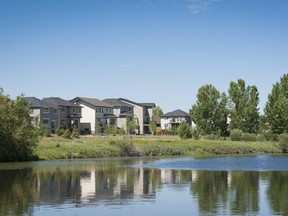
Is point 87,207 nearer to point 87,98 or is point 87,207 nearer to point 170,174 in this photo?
point 170,174

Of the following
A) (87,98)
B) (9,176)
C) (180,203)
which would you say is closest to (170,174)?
(9,176)

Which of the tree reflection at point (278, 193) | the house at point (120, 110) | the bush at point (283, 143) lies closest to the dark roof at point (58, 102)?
the house at point (120, 110)

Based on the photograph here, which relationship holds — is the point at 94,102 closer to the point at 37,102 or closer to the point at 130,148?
the point at 37,102

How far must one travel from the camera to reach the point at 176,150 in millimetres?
86250

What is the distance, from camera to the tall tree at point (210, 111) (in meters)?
127

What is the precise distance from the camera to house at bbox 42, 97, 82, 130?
4936 inches

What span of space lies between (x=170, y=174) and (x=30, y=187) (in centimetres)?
1556

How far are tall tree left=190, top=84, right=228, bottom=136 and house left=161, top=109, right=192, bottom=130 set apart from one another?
3920 centimetres

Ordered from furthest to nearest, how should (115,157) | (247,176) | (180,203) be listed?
(115,157) → (247,176) → (180,203)

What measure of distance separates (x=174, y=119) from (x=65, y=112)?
51990 millimetres

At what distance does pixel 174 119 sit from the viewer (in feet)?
562

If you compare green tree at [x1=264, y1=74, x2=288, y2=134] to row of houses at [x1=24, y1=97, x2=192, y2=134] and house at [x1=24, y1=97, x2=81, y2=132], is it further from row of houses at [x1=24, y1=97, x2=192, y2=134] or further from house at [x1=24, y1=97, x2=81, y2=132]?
house at [x1=24, y1=97, x2=81, y2=132]

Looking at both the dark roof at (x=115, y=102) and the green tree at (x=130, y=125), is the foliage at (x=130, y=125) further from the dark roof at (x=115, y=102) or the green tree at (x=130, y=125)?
the dark roof at (x=115, y=102)

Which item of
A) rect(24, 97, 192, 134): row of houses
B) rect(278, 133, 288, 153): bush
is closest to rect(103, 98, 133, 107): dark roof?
rect(24, 97, 192, 134): row of houses
